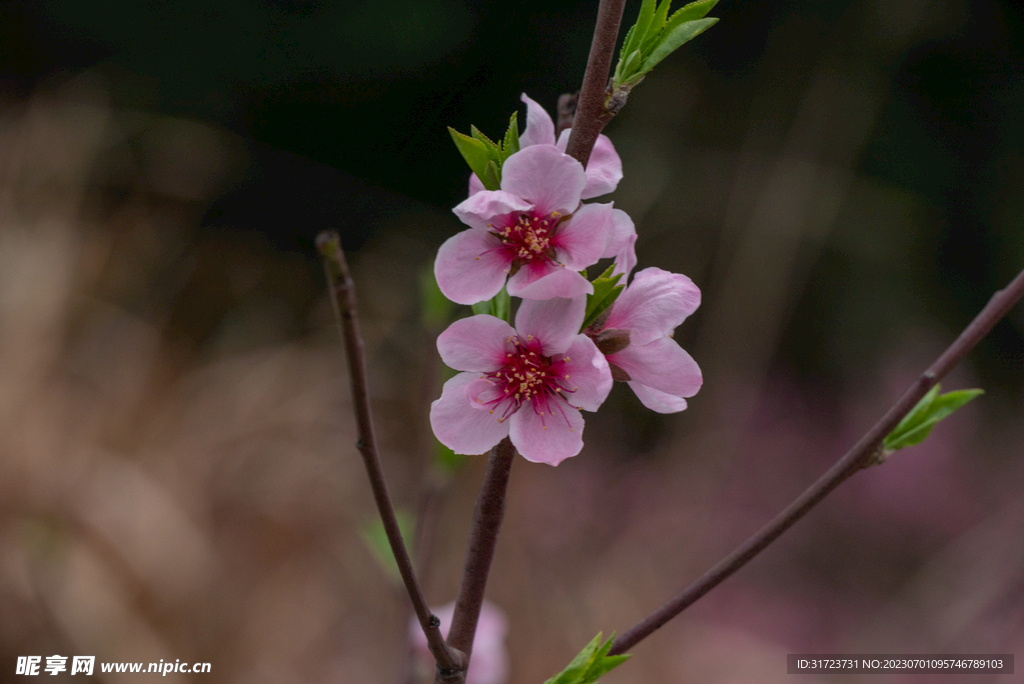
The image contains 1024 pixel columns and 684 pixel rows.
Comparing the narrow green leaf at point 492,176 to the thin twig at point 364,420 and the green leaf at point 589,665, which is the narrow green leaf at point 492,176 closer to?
the thin twig at point 364,420

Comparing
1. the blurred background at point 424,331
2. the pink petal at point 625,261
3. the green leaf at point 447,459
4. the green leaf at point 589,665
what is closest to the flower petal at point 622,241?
the pink petal at point 625,261

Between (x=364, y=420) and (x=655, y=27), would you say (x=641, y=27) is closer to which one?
(x=655, y=27)

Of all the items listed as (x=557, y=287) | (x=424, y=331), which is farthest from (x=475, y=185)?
(x=424, y=331)

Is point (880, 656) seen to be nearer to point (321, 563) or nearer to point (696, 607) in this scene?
point (696, 607)

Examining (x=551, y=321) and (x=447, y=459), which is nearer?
(x=551, y=321)

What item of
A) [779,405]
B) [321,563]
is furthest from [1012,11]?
[321,563]
